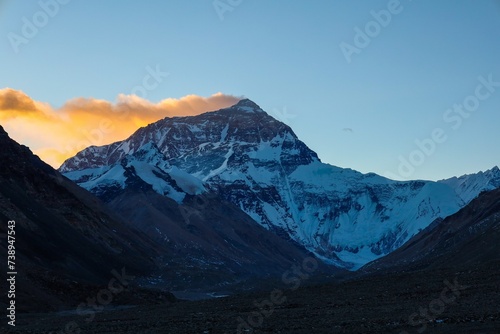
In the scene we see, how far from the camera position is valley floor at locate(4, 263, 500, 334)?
45844mm

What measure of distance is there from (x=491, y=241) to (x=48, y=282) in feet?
200

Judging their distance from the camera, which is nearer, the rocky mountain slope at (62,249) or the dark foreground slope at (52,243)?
the dark foreground slope at (52,243)

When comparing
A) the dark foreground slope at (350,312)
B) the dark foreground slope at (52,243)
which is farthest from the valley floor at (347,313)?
the dark foreground slope at (52,243)

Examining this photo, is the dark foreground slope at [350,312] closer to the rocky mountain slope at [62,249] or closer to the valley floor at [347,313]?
the valley floor at [347,313]

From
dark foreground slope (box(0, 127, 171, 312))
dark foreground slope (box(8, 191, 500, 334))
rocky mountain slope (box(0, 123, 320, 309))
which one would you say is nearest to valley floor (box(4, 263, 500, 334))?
dark foreground slope (box(8, 191, 500, 334))

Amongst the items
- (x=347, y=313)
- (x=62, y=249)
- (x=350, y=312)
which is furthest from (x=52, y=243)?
(x=347, y=313)

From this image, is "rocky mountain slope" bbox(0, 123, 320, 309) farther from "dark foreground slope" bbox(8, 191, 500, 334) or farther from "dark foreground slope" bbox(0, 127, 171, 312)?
"dark foreground slope" bbox(8, 191, 500, 334)

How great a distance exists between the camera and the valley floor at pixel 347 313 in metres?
45.8

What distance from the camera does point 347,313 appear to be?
55.8 meters

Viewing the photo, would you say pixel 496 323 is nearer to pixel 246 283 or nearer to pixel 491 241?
pixel 491 241

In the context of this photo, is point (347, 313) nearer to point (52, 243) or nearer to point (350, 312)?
point (350, 312)

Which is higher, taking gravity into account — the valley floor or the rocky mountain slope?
the rocky mountain slope

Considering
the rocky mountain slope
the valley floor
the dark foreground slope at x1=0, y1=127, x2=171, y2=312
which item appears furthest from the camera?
the rocky mountain slope

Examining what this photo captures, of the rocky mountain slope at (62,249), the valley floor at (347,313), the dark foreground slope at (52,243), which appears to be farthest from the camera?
the rocky mountain slope at (62,249)
